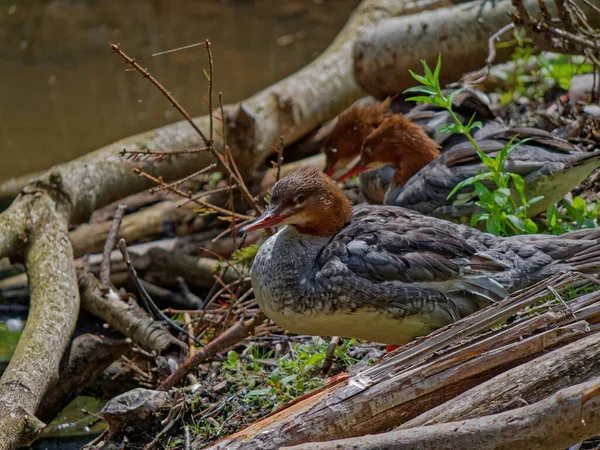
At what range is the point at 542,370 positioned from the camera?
2684 mm

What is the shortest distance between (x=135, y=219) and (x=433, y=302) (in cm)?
338

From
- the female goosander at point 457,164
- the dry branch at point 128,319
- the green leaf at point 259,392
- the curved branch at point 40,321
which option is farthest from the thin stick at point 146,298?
the female goosander at point 457,164

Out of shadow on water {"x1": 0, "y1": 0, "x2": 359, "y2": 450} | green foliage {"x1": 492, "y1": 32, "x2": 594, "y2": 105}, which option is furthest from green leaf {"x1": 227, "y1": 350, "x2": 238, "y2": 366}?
shadow on water {"x1": 0, "y1": 0, "x2": 359, "y2": 450}

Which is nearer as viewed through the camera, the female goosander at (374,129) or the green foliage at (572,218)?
the green foliage at (572,218)

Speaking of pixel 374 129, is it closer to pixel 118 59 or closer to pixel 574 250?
pixel 574 250

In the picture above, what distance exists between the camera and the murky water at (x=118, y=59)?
30.2 ft

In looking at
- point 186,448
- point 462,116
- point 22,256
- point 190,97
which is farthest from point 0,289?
point 190,97

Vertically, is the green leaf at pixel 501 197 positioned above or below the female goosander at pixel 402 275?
above

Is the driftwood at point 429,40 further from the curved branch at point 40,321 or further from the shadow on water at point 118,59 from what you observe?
the shadow on water at point 118,59

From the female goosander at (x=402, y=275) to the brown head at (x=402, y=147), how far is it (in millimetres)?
1194

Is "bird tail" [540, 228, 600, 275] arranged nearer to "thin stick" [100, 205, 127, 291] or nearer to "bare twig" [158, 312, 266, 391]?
"bare twig" [158, 312, 266, 391]

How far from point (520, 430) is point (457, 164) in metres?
2.33

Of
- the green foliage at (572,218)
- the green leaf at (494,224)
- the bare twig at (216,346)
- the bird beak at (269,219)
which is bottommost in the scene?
the bare twig at (216,346)

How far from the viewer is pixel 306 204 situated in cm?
378
